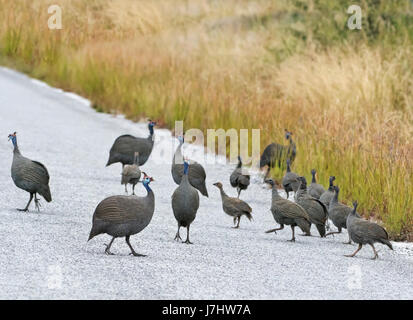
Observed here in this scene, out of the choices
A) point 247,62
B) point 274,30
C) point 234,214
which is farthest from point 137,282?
point 274,30

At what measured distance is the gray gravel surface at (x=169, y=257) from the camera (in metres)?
7.37

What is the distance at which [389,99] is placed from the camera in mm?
17547

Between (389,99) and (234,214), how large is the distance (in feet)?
25.8

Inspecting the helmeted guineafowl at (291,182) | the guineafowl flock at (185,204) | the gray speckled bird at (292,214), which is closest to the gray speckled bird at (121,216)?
the guineafowl flock at (185,204)

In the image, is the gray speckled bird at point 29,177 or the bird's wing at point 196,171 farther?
the bird's wing at point 196,171

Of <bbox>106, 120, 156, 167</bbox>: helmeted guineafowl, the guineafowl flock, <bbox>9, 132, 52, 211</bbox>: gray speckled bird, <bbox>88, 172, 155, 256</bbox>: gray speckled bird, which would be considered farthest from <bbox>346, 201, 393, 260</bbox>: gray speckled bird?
<bbox>106, 120, 156, 167</bbox>: helmeted guineafowl

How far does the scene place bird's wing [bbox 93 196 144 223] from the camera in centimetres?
817

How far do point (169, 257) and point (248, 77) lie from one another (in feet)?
40.7

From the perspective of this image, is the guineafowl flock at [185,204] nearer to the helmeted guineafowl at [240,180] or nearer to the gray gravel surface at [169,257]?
the helmeted guineafowl at [240,180]

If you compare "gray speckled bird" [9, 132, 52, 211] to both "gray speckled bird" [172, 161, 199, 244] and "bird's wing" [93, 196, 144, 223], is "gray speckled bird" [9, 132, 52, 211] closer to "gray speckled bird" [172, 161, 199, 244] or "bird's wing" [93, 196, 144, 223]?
"gray speckled bird" [172, 161, 199, 244]

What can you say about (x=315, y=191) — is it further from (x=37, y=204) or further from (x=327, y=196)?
(x=37, y=204)

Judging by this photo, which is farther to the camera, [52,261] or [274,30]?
[274,30]

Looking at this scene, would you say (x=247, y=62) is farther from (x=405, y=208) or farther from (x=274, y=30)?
(x=405, y=208)

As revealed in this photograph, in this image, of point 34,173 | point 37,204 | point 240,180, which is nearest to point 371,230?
point 240,180
